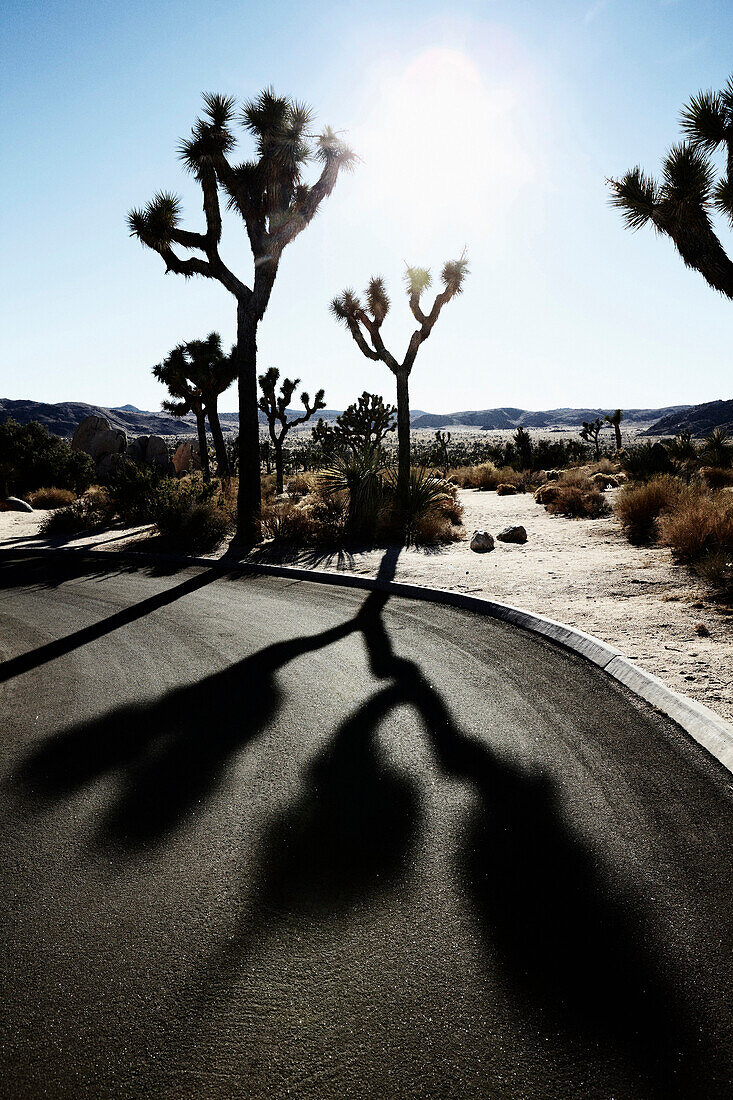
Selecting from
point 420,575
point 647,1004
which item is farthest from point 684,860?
point 420,575

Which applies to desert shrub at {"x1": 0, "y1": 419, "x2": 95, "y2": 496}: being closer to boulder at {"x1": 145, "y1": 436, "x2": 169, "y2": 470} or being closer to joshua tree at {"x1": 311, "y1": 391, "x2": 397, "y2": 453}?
boulder at {"x1": 145, "y1": 436, "x2": 169, "y2": 470}

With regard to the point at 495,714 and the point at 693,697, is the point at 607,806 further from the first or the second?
the point at 693,697

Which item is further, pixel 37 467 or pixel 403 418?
pixel 37 467

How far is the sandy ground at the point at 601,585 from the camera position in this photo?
5.22 meters

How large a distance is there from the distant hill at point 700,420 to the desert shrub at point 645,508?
387 ft

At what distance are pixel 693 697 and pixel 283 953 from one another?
357 cm

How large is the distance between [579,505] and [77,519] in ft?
44.3

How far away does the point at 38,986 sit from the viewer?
7.11ft

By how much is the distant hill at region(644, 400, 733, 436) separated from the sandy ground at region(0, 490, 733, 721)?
119296 mm

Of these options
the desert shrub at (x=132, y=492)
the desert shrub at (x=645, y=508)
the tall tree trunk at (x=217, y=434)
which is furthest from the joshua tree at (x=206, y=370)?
the desert shrub at (x=645, y=508)

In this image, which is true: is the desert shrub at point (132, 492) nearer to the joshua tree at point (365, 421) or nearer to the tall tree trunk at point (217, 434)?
the joshua tree at point (365, 421)

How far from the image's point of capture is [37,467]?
1113 inches

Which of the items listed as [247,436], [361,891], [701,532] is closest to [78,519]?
[247,436]

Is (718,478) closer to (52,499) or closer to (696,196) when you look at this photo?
(696,196)
